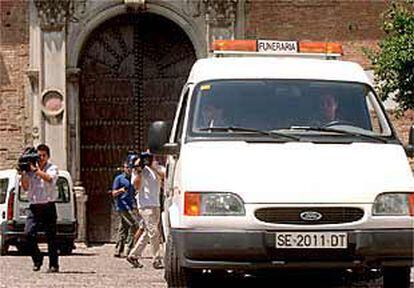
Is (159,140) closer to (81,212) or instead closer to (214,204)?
(214,204)

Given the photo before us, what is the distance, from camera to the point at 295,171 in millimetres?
8867

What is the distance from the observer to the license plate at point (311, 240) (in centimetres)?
865

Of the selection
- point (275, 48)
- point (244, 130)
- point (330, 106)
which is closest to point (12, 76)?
point (275, 48)

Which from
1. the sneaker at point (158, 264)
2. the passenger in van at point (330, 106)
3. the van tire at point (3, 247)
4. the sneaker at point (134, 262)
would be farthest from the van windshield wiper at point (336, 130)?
the van tire at point (3, 247)

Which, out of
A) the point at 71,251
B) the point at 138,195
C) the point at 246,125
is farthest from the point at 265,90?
the point at 71,251

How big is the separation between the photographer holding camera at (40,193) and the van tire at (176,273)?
13.2 ft

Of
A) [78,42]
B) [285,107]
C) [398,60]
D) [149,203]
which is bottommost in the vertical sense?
[149,203]

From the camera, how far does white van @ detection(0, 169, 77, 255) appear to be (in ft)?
61.4

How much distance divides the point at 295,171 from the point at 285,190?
10.0 inches

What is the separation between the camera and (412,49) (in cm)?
1828

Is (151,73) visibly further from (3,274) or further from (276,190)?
(276,190)

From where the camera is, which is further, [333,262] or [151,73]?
[151,73]

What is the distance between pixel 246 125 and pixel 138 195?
206 inches

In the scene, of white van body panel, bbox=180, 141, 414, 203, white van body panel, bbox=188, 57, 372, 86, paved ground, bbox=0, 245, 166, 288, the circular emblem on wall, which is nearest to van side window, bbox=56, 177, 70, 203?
paved ground, bbox=0, 245, 166, 288
